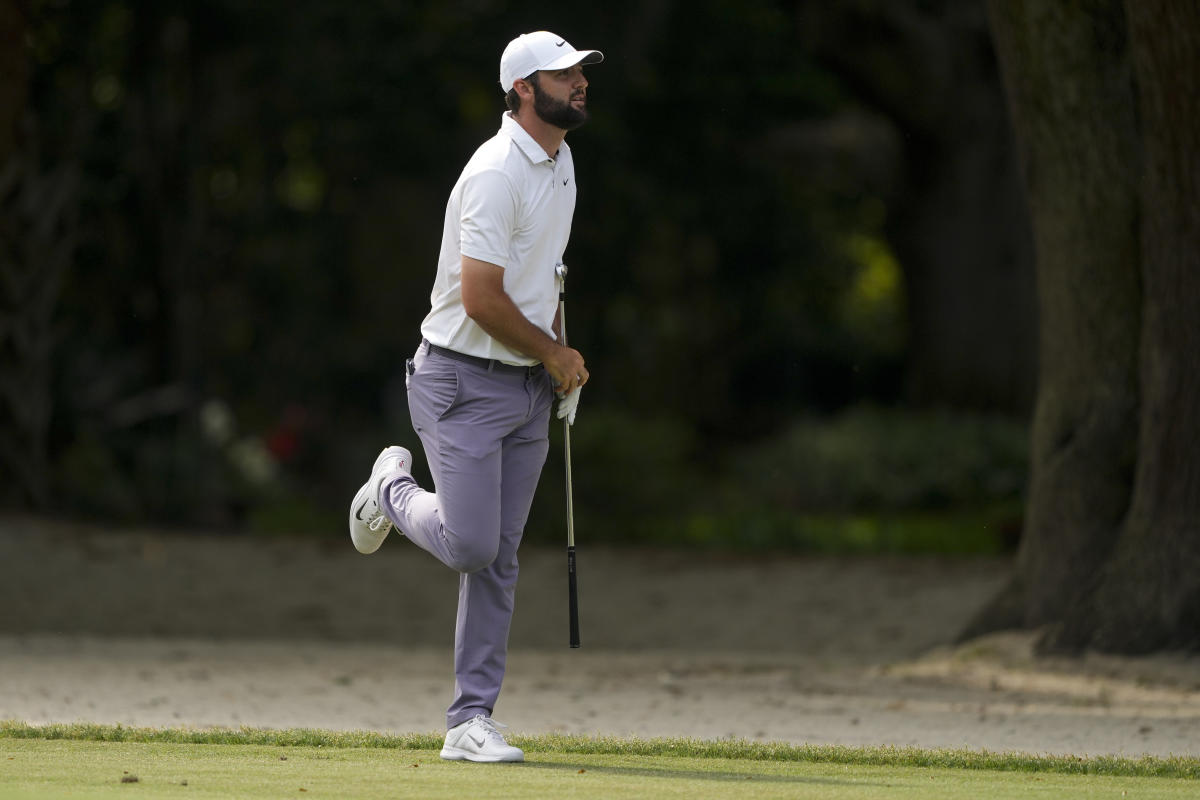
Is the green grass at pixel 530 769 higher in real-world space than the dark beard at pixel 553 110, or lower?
lower

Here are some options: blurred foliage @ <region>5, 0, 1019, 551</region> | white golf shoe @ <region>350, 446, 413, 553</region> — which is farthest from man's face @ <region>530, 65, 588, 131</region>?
blurred foliage @ <region>5, 0, 1019, 551</region>

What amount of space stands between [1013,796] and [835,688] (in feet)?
12.4

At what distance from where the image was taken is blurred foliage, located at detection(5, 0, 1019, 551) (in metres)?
17.0

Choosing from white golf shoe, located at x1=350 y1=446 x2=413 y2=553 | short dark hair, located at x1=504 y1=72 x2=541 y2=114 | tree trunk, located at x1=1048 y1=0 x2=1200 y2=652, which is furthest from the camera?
tree trunk, located at x1=1048 y1=0 x2=1200 y2=652

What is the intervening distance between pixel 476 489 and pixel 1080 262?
4.90 m

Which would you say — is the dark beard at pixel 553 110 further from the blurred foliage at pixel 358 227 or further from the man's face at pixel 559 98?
the blurred foliage at pixel 358 227

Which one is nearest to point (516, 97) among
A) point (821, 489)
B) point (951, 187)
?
point (821, 489)

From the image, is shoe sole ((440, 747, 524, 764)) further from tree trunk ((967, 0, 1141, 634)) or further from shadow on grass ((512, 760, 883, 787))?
tree trunk ((967, 0, 1141, 634))

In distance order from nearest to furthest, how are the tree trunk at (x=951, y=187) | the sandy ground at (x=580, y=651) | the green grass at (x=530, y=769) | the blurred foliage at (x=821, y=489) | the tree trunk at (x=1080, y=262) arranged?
the green grass at (x=530, y=769) → the sandy ground at (x=580, y=651) → the tree trunk at (x=1080, y=262) → the blurred foliage at (x=821, y=489) → the tree trunk at (x=951, y=187)

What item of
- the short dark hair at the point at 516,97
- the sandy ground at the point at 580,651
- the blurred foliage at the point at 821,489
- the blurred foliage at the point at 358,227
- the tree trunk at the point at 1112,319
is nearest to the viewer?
the short dark hair at the point at 516,97

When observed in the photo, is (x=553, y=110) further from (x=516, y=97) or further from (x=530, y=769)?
(x=530, y=769)

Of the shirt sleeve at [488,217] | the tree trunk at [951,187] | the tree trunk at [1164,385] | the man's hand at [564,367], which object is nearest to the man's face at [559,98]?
the shirt sleeve at [488,217]

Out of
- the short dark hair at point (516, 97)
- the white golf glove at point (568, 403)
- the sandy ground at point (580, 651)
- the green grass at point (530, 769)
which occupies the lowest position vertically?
the sandy ground at point (580, 651)

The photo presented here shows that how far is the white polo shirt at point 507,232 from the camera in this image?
18.8ft
